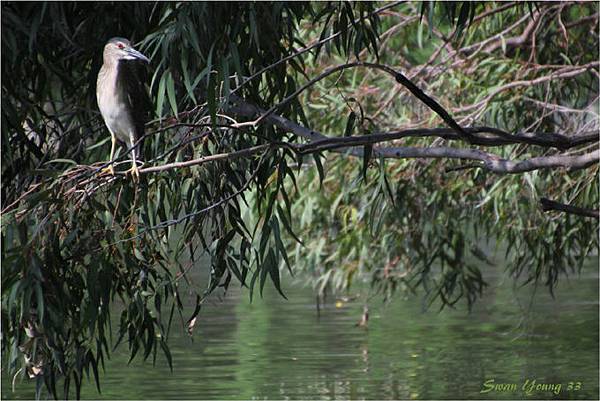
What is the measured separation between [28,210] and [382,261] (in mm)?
4769

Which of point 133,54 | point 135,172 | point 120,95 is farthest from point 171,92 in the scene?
point 120,95

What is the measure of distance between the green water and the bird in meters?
2.62

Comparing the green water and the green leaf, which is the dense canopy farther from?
the green water

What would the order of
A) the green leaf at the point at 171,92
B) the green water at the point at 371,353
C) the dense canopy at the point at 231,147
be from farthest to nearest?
the green water at the point at 371,353
the dense canopy at the point at 231,147
the green leaf at the point at 171,92

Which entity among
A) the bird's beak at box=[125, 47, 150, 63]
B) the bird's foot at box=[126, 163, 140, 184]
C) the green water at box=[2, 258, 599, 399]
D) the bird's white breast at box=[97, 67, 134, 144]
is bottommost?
the green water at box=[2, 258, 599, 399]

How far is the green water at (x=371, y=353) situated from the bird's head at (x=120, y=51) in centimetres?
284

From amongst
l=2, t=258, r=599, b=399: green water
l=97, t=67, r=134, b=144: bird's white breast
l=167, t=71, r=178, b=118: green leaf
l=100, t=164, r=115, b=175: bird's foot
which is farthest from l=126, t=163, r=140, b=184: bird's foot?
l=2, t=258, r=599, b=399: green water

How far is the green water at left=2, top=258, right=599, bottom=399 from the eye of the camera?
25.5ft

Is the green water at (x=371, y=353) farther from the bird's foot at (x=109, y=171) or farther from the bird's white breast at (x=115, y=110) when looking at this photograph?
the bird's foot at (x=109, y=171)

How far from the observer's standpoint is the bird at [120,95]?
5.09m

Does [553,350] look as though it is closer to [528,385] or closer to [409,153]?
[528,385]

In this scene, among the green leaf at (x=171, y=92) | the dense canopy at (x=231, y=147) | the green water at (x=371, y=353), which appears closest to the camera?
the green leaf at (x=171, y=92)

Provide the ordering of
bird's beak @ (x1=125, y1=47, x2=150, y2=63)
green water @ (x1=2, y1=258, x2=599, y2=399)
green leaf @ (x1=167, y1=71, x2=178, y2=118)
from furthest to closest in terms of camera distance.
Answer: green water @ (x1=2, y1=258, x2=599, y2=399), bird's beak @ (x1=125, y1=47, x2=150, y2=63), green leaf @ (x1=167, y1=71, x2=178, y2=118)

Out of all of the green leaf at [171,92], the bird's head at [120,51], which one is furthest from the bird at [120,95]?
the green leaf at [171,92]
